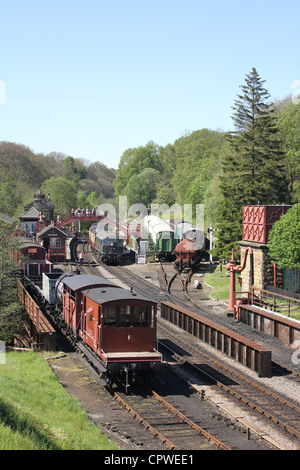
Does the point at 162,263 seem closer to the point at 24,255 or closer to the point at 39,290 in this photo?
the point at 24,255

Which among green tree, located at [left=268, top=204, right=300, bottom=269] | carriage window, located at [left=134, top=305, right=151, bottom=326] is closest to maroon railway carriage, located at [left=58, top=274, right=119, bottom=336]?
carriage window, located at [left=134, top=305, right=151, bottom=326]

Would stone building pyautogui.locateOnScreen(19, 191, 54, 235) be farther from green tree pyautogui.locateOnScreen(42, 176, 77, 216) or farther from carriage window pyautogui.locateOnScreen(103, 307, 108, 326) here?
carriage window pyautogui.locateOnScreen(103, 307, 108, 326)

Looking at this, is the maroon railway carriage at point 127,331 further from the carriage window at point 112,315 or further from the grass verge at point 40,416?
the grass verge at point 40,416

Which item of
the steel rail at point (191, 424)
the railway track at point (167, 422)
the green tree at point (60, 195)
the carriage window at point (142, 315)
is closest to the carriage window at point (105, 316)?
the carriage window at point (142, 315)

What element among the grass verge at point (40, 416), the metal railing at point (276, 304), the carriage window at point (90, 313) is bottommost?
the grass verge at point (40, 416)

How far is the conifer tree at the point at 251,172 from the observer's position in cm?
4522

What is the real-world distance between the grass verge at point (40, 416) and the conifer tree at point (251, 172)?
2688 centimetres

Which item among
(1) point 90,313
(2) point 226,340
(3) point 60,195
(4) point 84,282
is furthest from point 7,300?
(3) point 60,195

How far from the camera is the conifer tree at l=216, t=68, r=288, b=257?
45.2 metres

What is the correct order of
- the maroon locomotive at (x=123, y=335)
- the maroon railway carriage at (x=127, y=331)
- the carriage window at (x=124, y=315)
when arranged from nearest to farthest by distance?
1. the maroon locomotive at (x=123, y=335)
2. the maroon railway carriage at (x=127, y=331)
3. the carriage window at (x=124, y=315)

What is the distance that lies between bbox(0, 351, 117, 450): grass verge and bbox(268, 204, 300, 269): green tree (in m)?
16.2

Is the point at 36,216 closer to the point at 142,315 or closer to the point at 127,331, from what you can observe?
the point at 142,315
